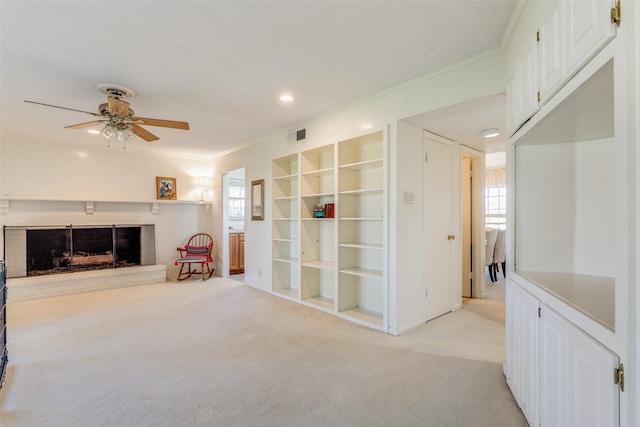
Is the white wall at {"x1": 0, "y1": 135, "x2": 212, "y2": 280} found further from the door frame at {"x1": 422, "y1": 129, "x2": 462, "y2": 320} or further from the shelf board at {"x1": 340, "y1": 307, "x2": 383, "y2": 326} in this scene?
the door frame at {"x1": 422, "y1": 129, "x2": 462, "y2": 320}

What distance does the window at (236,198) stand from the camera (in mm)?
7332

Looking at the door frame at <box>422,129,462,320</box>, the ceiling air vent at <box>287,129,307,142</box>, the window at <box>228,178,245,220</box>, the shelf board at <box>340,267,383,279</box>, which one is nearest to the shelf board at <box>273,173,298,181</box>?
the ceiling air vent at <box>287,129,307,142</box>

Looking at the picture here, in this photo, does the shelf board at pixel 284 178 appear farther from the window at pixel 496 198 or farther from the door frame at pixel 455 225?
the window at pixel 496 198

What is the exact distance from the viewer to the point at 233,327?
3318 millimetres

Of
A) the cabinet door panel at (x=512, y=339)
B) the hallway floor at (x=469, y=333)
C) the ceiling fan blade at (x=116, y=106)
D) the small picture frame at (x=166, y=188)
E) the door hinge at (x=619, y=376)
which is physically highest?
the ceiling fan blade at (x=116, y=106)

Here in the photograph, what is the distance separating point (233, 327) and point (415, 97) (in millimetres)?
3003

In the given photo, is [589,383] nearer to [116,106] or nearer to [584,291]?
[584,291]

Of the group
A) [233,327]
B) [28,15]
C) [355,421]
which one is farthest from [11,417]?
[28,15]

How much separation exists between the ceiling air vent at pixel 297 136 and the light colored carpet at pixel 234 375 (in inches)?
90.8

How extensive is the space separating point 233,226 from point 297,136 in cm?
369

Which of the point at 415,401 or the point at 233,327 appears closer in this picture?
the point at 415,401

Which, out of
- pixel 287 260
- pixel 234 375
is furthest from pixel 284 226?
pixel 234 375

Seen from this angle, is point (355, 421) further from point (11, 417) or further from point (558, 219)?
point (11, 417)

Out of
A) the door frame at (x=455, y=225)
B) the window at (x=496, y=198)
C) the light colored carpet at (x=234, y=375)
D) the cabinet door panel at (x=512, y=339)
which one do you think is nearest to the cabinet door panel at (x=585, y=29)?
the cabinet door panel at (x=512, y=339)
